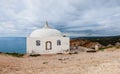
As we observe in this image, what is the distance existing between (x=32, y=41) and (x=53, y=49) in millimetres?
3159

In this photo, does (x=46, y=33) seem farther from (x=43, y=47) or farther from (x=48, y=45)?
(x=43, y=47)

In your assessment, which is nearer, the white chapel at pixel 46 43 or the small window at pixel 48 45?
the white chapel at pixel 46 43

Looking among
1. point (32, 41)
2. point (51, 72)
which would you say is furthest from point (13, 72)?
point (32, 41)

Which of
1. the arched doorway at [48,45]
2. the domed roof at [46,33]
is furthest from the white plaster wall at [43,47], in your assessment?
the domed roof at [46,33]

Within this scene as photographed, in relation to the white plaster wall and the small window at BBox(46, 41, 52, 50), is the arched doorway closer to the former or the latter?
the small window at BBox(46, 41, 52, 50)

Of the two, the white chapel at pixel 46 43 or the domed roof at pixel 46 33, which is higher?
the domed roof at pixel 46 33

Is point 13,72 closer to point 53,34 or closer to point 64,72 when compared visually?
point 64,72

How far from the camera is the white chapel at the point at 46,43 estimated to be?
33062mm

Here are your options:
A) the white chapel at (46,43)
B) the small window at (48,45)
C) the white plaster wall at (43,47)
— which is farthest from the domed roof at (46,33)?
the small window at (48,45)

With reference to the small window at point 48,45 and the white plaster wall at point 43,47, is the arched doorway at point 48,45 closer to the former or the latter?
the small window at point 48,45

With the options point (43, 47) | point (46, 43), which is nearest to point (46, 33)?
point (46, 43)

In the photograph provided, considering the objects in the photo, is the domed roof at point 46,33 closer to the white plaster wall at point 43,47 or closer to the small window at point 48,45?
the white plaster wall at point 43,47

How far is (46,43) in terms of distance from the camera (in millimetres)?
33344

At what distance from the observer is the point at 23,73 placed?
46.2 feet
